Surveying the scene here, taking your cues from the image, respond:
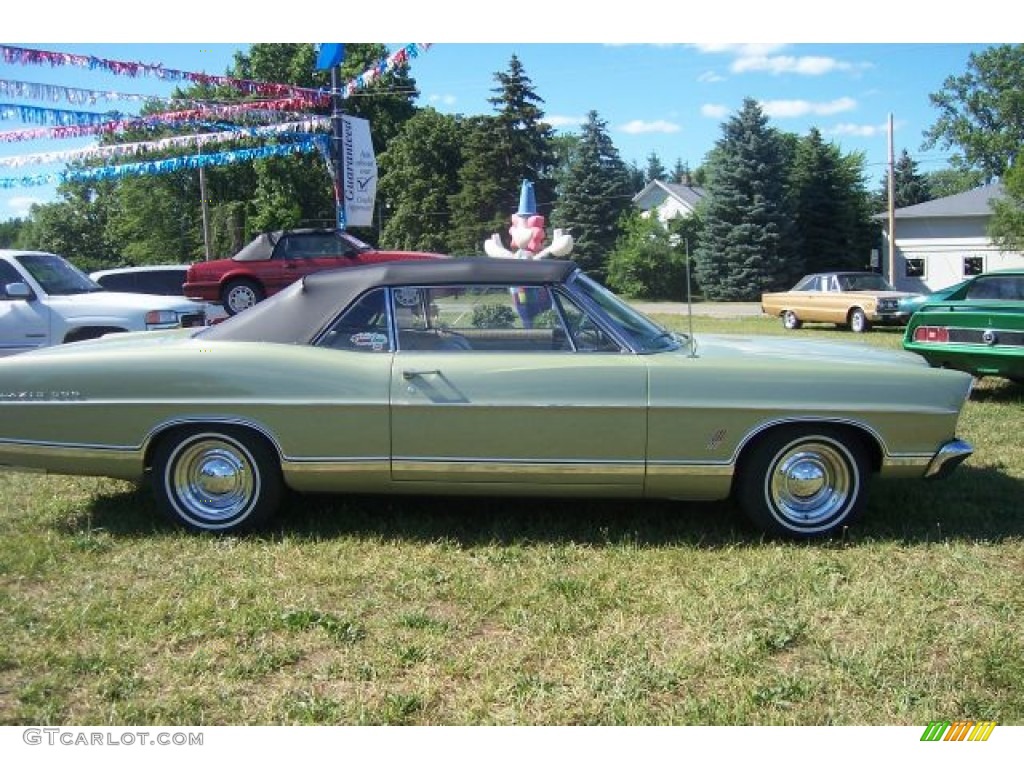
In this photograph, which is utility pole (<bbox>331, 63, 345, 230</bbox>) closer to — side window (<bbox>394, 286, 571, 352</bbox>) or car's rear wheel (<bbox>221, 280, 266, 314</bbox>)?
car's rear wheel (<bbox>221, 280, 266, 314</bbox>)

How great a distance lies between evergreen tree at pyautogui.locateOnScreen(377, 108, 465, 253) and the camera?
48.6 m

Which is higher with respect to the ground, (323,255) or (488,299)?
(323,255)

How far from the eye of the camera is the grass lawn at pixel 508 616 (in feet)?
9.18

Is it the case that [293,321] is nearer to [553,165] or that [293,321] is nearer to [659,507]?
[659,507]

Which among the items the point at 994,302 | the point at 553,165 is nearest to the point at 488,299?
the point at 994,302

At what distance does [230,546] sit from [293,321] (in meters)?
1.18

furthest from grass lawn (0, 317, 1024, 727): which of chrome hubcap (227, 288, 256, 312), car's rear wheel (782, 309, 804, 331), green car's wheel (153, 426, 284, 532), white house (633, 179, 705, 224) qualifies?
white house (633, 179, 705, 224)

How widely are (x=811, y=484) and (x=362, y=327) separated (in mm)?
2414

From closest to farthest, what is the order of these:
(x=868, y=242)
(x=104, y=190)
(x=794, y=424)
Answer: (x=794, y=424) < (x=868, y=242) < (x=104, y=190)

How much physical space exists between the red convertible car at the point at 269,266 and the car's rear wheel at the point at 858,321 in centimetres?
1004

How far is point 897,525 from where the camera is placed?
4.51 m

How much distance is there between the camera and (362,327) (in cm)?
Answer: 437

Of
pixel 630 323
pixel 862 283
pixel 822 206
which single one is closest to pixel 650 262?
pixel 822 206

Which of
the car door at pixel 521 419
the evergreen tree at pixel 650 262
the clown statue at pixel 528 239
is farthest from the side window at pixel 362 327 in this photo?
the evergreen tree at pixel 650 262
